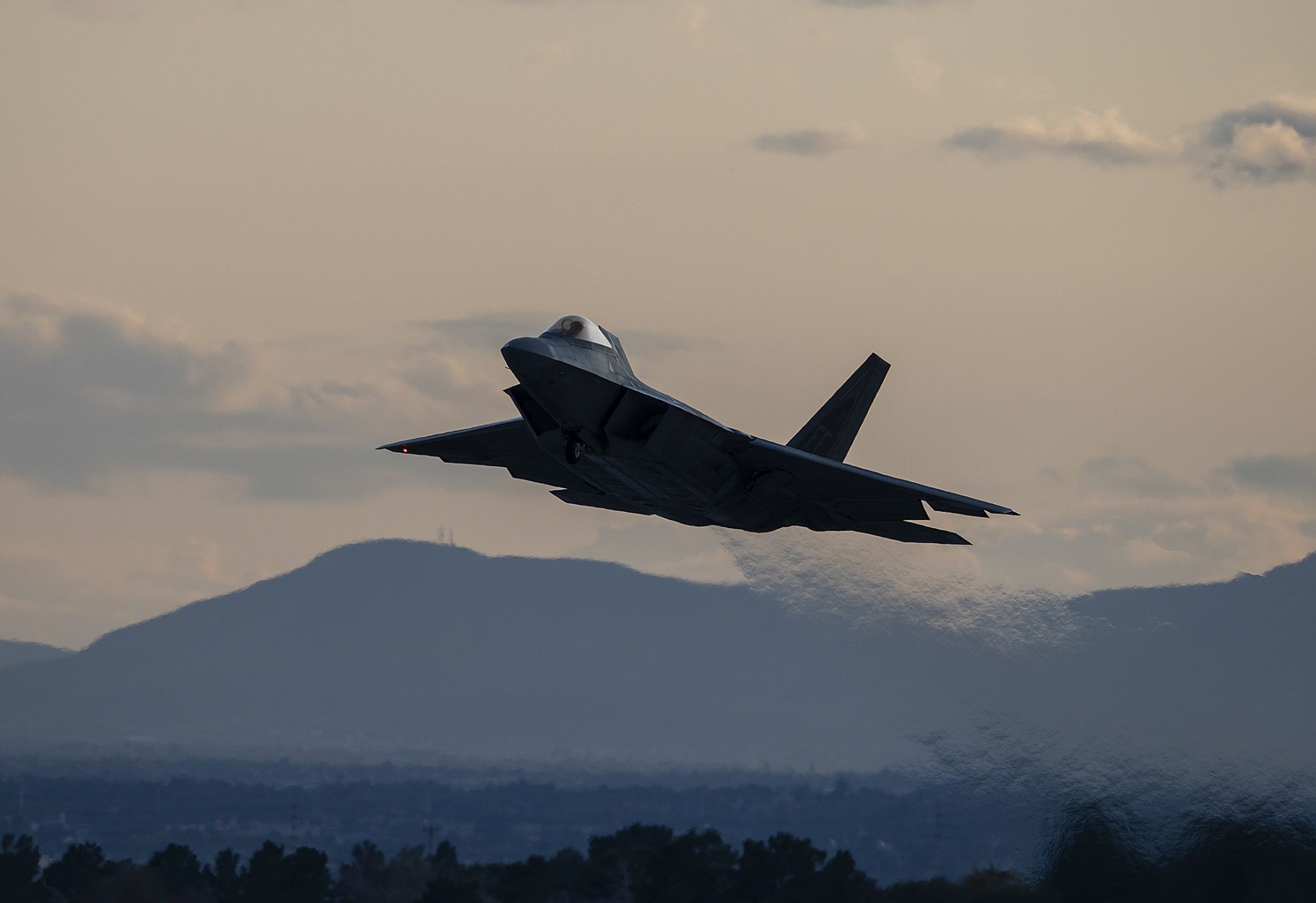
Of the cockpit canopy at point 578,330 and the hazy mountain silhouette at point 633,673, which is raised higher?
the cockpit canopy at point 578,330

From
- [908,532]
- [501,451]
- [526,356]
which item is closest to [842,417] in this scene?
[908,532]

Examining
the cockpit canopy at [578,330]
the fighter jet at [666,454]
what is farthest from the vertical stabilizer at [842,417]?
the cockpit canopy at [578,330]

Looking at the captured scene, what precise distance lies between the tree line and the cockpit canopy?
49.5 feet

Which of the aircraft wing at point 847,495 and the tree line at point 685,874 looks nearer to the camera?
the aircraft wing at point 847,495

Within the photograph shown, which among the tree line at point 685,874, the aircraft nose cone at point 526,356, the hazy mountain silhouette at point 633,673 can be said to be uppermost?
the aircraft nose cone at point 526,356

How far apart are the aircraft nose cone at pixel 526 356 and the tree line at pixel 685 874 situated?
1628 cm

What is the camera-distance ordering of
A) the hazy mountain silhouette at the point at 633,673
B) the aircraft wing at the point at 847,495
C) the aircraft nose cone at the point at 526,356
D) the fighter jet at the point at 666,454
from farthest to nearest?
the hazy mountain silhouette at the point at 633,673, the aircraft wing at the point at 847,495, the fighter jet at the point at 666,454, the aircraft nose cone at the point at 526,356

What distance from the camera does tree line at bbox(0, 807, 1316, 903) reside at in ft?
99.7

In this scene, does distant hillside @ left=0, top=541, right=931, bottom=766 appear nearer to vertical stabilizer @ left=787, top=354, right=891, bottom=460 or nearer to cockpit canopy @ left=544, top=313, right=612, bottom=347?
vertical stabilizer @ left=787, top=354, right=891, bottom=460

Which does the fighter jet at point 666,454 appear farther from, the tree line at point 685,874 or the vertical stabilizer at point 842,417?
the tree line at point 685,874

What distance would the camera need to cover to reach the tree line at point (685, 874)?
30.4m

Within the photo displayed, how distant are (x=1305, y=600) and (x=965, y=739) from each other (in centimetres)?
819

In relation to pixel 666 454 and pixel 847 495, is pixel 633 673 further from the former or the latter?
pixel 666 454

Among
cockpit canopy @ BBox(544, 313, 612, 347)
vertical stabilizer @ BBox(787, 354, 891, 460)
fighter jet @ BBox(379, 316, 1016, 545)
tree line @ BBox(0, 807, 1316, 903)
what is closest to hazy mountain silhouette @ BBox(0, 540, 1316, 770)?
tree line @ BBox(0, 807, 1316, 903)
